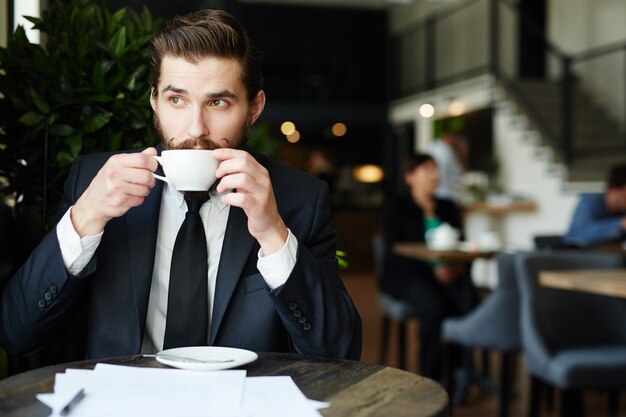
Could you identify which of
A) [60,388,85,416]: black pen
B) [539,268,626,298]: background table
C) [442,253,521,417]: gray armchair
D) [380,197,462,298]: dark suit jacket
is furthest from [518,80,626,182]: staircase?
[60,388,85,416]: black pen

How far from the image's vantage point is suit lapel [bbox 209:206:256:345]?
55.8 inches

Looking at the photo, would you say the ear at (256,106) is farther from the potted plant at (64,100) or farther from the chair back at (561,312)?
the chair back at (561,312)

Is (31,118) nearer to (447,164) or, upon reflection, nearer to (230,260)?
(230,260)

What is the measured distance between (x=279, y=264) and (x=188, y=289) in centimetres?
20

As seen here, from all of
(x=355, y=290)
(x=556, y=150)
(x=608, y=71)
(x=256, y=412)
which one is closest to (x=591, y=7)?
(x=608, y=71)

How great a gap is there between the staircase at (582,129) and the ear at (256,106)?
5861mm

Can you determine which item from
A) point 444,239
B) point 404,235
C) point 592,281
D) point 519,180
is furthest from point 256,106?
point 519,180

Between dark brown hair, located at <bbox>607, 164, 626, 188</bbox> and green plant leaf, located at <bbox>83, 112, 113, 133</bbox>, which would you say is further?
dark brown hair, located at <bbox>607, 164, 626, 188</bbox>

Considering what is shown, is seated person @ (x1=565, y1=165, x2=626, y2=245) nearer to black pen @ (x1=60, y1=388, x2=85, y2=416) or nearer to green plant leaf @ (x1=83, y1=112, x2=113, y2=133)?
green plant leaf @ (x1=83, y1=112, x2=113, y2=133)

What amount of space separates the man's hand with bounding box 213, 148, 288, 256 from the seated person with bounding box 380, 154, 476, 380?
3052 millimetres

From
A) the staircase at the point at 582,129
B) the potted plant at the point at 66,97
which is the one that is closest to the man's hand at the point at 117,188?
the potted plant at the point at 66,97

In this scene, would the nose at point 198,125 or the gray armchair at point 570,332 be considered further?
the gray armchair at point 570,332

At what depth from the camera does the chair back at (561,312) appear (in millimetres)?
2994

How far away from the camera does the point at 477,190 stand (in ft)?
28.1
